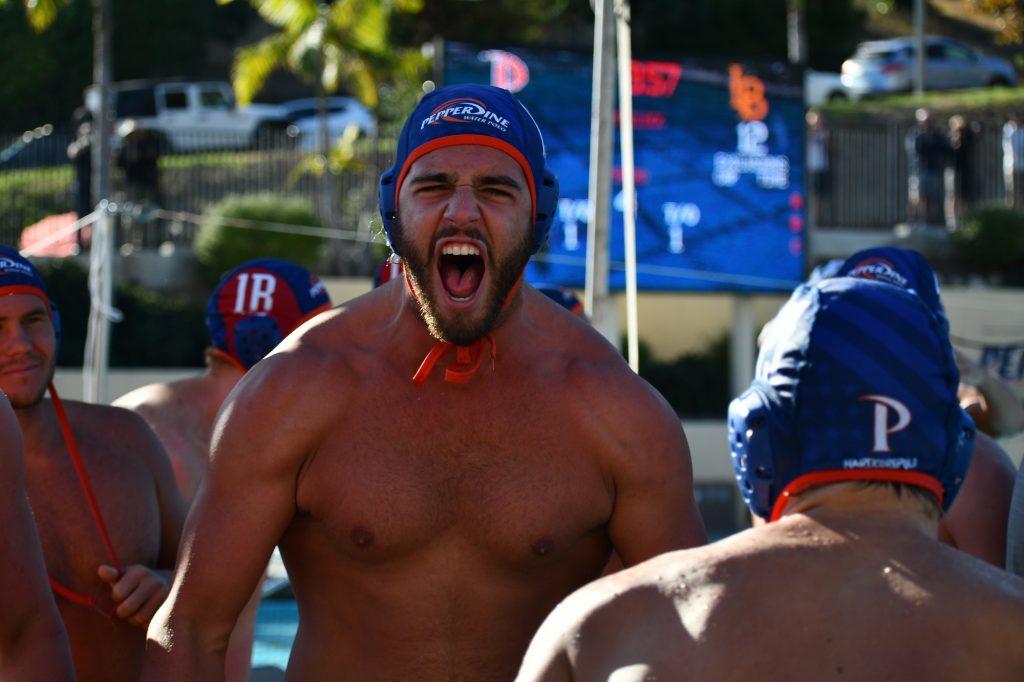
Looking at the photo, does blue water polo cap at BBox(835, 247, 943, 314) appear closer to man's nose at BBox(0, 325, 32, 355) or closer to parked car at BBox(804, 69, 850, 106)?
man's nose at BBox(0, 325, 32, 355)

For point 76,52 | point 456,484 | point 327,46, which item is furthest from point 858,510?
point 76,52

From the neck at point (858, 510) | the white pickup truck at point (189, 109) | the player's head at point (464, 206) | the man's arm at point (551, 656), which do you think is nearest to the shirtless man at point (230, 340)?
the player's head at point (464, 206)

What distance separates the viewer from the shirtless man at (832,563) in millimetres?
2037

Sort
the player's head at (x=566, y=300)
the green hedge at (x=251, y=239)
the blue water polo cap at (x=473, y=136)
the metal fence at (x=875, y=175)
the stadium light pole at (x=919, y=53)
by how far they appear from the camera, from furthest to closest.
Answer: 1. the stadium light pole at (x=919, y=53)
2. the metal fence at (x=875, y=175)
3. the green hedge at (x=251, y=239)
4. the player's head at (x=566, y=300)
5. the blue water polo cap at (x=473, y=136)

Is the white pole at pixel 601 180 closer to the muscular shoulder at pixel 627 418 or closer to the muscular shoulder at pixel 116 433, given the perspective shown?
the muscular shoulder at pixel 116 433

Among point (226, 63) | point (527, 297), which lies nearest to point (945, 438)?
point (527, 297)

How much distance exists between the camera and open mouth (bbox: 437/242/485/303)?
3.00 meters

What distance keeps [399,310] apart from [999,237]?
18753mm

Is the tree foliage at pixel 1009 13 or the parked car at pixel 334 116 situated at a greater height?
the parked car at pixel 334 116

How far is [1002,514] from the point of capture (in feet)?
13.0

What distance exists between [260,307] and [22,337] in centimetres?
126

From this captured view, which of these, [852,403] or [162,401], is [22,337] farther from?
[852,403]

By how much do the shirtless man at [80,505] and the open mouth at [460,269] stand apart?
4.67ft

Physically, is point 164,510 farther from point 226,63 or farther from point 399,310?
point 226,63
